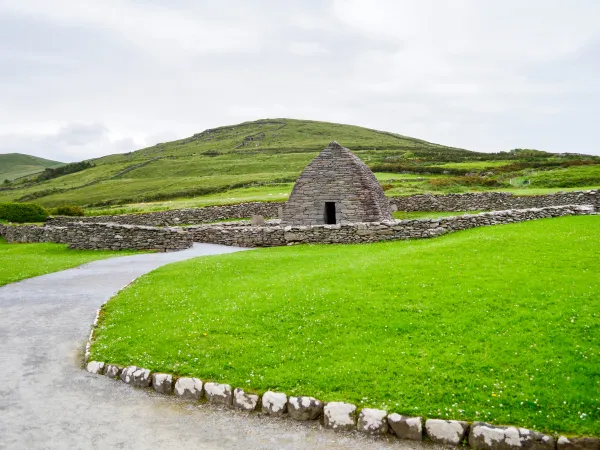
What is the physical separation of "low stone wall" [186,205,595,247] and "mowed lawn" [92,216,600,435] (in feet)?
28.9

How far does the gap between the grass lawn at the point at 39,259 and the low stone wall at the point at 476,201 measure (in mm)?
29651

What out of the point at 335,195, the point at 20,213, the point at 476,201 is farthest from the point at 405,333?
the point at 20,213

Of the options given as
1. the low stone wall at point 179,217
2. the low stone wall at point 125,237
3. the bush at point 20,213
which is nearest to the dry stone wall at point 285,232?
the low stone wall at point 125,237

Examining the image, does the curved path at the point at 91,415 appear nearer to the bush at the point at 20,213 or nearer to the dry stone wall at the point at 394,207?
the dry stone wall at the point at 394,207

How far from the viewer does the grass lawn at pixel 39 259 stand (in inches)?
818

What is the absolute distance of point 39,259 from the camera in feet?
84.7

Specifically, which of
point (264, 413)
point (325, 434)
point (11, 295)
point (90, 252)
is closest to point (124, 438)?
point (264, 413)

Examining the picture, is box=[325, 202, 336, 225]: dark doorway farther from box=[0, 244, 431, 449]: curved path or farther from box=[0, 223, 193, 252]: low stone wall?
box=[0, 244, 431, 449]: curved path

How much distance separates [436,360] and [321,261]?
10.5 m

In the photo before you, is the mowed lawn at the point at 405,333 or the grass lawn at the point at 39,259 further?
the grass lawn at the point at 39,259

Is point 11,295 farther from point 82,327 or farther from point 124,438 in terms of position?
point 124,438

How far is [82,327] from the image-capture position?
43.0 feet

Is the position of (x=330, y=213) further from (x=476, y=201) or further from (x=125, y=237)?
(x=476, y=201)

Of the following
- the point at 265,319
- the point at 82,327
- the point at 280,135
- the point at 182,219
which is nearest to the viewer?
the point at 265,319
